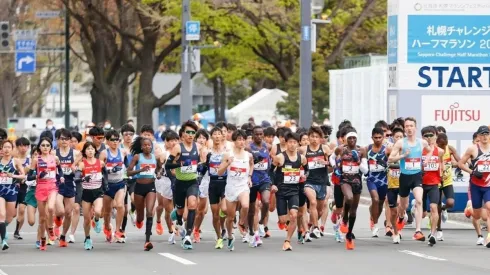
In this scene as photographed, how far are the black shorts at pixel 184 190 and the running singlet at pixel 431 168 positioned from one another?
136 inches

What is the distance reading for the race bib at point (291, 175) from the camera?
19781 mm

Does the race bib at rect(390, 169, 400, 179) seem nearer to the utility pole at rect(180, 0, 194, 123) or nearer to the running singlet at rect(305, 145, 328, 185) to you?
the running singlet at rect(305, 145, 328, 185)

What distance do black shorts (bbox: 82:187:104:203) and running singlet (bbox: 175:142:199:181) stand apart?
1.19 m

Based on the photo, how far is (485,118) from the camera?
25297mm

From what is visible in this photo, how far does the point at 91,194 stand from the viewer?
20078 mm

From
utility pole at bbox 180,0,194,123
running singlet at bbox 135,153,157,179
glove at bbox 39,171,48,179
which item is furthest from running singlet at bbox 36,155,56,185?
utility pole at bbox 180,0,194,123

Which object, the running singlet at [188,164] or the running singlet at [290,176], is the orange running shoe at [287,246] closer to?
the running singlet at [290,176]

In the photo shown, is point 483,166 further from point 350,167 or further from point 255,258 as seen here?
point 255,258

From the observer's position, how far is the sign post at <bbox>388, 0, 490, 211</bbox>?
25.0 m

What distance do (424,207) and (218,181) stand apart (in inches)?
157

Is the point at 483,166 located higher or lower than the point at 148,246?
higher

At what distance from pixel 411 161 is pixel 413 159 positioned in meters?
0.04

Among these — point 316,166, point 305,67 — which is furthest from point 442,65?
point 305,67

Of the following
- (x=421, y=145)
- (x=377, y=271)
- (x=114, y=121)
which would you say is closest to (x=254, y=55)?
(x=114, y=121)
